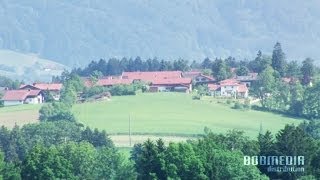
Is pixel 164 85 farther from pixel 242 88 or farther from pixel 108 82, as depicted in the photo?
pixel 242 88

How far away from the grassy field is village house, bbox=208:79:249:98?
4.05m

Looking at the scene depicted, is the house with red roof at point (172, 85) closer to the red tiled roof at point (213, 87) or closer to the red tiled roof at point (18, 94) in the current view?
the red tiled roof at point (213, 87)

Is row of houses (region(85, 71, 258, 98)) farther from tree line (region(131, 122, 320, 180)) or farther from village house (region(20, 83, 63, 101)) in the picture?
tree line (region(131, 122, 320, 180))

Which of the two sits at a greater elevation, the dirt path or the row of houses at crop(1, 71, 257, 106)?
the row of houses at crop(1, 71, 257, 106)

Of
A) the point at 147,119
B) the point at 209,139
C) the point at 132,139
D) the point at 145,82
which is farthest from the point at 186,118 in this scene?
the point at 209,139

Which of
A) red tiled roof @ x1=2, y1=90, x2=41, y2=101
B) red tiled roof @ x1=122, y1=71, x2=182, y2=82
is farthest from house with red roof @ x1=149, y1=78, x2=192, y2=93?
red tiled roof @ x1=2, y1=90, x2=41, y2=101

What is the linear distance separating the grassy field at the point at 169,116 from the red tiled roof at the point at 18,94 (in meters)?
11.9

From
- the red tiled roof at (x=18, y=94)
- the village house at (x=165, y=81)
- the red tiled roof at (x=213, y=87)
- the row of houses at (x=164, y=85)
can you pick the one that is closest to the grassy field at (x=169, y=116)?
the red tiled roof at (x=213, y=87)

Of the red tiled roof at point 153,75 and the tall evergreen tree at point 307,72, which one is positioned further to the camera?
the red tiled roof at point 153,75

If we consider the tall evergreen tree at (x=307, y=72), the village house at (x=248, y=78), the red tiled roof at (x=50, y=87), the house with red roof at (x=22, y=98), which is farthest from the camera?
the red tiled roof at (x=50, y=87)

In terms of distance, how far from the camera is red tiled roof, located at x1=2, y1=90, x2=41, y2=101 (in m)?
116

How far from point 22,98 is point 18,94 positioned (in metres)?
1.50

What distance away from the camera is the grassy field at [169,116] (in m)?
89.9

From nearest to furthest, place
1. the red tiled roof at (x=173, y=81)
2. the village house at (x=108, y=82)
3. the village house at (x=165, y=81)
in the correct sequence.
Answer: the village house at (x=165, y=81), the red tiled roof at (x=173, y=81), the village house at (x=108, y=82)
